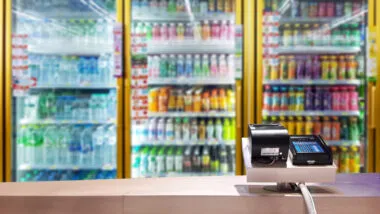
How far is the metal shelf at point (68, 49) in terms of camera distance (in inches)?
124

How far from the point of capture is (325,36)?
3234mm

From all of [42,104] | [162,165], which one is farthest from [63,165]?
[162,165]

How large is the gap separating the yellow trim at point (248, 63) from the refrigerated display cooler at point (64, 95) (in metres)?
1.07

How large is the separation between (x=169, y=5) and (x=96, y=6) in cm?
65

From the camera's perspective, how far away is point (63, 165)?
10.4ft

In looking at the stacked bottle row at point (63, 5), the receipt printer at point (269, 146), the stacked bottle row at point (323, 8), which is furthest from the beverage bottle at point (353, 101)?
the receipt printer at point (269, 146)

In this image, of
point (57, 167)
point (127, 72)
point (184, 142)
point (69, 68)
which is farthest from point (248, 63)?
point (57, 167)

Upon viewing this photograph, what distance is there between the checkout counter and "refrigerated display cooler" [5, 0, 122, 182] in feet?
6.33

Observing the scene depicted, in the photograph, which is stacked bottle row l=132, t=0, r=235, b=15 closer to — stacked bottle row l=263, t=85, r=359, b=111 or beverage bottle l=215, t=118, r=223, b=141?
stacked bottle row l=263, t=85, r=359, b=111

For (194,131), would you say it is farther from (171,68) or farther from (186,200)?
(186,200)

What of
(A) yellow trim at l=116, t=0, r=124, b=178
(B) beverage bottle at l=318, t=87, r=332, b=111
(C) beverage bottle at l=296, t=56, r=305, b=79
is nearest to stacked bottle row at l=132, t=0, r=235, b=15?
(A) yellow trim at l=116, t=0, r=124, b=178

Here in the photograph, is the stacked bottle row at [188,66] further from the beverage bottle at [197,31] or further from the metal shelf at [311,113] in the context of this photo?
the metal shelf at [311,113]

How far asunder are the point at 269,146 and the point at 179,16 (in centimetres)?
228

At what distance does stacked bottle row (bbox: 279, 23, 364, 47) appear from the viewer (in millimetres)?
3232
